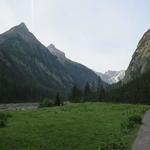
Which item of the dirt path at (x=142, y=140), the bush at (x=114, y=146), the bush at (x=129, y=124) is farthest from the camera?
the bush at (x=129, y=124)

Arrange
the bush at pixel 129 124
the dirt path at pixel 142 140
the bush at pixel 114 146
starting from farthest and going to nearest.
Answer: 1. the bush at pixel 129 124
2. the dirt path at pixel 142 140
3. the bush at pixel 114 146

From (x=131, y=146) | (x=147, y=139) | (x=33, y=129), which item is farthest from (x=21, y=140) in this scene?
(x=147, y=139)

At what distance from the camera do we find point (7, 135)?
2680 centimetres

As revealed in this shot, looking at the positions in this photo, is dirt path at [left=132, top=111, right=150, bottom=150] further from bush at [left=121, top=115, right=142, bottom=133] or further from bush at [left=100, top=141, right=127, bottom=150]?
bush at [left=121, top=115, right=142, bottom=133]

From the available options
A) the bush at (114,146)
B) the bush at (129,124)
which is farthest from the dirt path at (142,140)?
the bush at (129,124)

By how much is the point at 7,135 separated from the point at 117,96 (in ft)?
559

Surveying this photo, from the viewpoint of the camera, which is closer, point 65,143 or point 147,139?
point 65,143

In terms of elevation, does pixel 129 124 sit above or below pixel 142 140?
above

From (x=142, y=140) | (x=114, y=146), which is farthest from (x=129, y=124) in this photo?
(x=114, y=146)

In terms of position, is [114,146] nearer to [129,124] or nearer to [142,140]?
[142,140]

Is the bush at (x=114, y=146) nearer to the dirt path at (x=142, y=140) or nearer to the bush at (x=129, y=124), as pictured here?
the dirt path at (x=142, y=140)

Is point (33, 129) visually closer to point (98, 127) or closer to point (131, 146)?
point (98, 127)

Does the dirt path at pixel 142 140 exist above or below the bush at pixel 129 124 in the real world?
below

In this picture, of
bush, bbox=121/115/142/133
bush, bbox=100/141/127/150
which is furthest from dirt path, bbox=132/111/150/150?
bush, bbox=121/115/142/133
